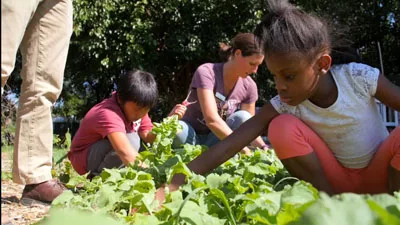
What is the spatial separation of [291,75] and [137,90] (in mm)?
1139

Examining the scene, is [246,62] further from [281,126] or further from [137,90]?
[281,126]

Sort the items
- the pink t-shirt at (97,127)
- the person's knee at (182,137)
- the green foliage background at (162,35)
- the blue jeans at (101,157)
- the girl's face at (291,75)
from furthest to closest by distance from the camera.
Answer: the green foliage background at (162,35) → the person's knee at (182,137) → the blue jeans at (101,157) → the pink t-shirt at (97,127) → the girl's face at (291,75)

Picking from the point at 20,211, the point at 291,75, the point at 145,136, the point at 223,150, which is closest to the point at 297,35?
the point at 291,75

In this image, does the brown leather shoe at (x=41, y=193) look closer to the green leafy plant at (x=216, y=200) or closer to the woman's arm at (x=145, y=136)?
the green leafy plant at (x=216, y=200)

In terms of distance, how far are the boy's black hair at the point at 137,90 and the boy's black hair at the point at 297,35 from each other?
2.88ft

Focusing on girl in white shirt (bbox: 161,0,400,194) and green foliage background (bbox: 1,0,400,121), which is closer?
girl in white shirt (bbox: 161,0,400,194)

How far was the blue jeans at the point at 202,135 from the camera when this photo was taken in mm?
2826

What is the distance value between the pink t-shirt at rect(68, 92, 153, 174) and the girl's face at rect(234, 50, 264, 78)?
0.69 meters

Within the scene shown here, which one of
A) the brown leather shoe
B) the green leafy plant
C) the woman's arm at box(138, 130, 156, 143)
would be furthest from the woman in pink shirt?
the brown leather shoe

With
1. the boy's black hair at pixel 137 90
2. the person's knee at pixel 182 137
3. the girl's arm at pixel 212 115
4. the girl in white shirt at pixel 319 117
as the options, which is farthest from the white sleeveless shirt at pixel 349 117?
the person's knee at pixel 182 137

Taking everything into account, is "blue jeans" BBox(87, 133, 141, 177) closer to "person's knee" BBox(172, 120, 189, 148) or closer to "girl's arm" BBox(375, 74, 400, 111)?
"person's knee" BBox(172, 120, 189, 148)

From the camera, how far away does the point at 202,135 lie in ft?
10.3

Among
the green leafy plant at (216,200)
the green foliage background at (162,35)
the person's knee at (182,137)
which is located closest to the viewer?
the green leafy plant at (216,200)

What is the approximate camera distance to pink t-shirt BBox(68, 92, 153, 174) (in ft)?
8.32
